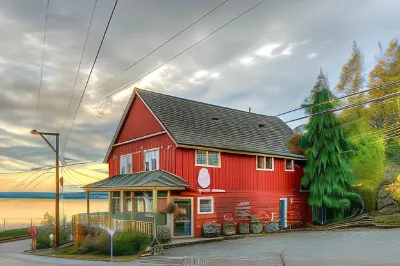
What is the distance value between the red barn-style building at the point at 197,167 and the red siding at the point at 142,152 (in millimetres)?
63

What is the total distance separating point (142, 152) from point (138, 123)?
219cm

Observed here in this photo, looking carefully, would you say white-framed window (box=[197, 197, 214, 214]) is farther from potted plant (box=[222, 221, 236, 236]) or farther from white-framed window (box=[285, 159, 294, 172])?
white-framed window (box=[285, 159, 294, 172])

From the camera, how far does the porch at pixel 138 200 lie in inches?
950

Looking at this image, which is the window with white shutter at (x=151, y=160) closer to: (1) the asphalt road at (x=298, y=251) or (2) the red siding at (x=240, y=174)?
(2) the red siding at (x=240, y=174)

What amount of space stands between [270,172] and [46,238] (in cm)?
1645

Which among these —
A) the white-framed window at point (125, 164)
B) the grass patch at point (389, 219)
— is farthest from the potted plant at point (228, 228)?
the grass patch at point (389, 219)

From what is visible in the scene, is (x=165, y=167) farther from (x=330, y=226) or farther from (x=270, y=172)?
(x=330, y=226)

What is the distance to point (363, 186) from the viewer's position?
3431 centimetres

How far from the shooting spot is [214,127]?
101 feet

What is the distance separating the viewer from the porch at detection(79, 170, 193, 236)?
24141mm

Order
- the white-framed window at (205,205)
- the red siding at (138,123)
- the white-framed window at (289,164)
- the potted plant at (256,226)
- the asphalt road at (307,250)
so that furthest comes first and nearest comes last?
1. the white-framed window at (289,164)
2. the red siding at (138,123)
3. the potted plant at (256,226)
4. the white-framed window at (205,205)
5. the asphalt road at (307,250)

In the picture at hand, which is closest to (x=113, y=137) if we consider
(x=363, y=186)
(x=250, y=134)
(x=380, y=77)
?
(x=250, y=134)

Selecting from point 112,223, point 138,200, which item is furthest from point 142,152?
point 112,223

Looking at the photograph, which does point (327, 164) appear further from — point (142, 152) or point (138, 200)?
point (138, 200)
